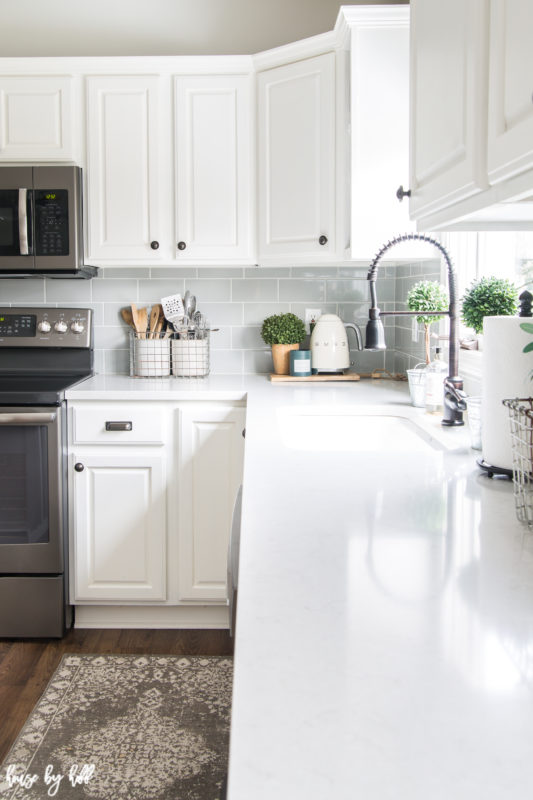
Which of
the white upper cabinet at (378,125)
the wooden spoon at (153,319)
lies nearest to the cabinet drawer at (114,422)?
the wooden spoon at (153,319)

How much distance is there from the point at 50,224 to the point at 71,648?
1.60 metres

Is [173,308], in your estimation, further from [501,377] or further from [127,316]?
[501,377]

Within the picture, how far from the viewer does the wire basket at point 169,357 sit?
10.1 feet

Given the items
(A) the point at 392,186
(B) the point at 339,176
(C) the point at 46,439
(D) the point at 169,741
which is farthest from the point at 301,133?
(D) the point at 169,741

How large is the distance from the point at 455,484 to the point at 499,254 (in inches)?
47.5

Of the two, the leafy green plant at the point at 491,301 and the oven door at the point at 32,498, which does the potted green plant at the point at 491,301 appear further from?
the oven door at the point at 32,498

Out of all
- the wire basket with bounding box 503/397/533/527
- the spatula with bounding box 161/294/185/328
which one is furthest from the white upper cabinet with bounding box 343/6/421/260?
the wire basket with bounding box 503/397/533/527

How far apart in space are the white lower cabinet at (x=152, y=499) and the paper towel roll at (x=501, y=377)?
1404 mm

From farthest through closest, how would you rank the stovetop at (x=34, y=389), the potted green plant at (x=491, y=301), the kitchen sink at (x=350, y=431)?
the stovetop at (x=34, y=389)
the kitchen sink at (x=350, y=431)
the potted green plant at (x=491, y=301)

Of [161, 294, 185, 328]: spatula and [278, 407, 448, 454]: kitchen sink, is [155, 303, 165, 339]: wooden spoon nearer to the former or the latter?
[161, 294, 185, 328]: spatula

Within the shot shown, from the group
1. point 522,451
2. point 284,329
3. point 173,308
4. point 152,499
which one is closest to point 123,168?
point 173,308

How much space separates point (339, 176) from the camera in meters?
2.72

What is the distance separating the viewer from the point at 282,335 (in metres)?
3.13

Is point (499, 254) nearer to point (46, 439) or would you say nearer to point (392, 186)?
point (392, 186)
